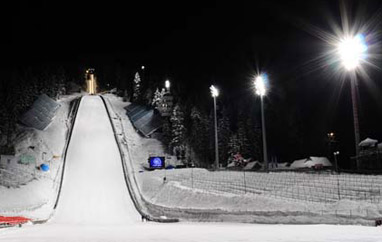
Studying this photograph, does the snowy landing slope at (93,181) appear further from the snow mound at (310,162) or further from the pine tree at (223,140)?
the snow mound at (310,162)

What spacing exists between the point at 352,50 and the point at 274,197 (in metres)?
9.67

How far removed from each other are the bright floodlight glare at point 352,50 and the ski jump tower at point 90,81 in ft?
386

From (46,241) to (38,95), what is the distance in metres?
66.3

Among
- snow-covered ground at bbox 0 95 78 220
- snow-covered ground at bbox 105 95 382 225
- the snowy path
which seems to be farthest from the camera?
snow-covered ground at bbox 0 95 78 220

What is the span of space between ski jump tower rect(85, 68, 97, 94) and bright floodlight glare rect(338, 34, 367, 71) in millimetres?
117528

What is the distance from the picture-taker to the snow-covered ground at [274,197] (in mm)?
17422

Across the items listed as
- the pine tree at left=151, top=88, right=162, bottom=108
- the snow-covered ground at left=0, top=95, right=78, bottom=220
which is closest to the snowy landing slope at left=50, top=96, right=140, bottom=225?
the snow-covered ground at left=0, top=95, right=78, bottom=220

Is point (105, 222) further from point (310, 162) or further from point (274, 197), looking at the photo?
point (310, 162)

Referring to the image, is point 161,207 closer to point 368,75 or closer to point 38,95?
point 368,75

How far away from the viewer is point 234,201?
78.7 feet

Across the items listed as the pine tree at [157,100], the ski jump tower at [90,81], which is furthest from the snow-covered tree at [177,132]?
the ski jump tower at [90,81]

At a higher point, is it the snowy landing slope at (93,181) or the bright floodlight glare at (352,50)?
the bright floodlight glare at (352,50)

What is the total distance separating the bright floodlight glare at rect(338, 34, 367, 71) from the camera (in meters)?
20.9

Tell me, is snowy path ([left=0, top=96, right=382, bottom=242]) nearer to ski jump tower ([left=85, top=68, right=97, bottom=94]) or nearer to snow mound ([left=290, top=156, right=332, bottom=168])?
snow mound ([left=290, top=156, right=332, bottom=168])
